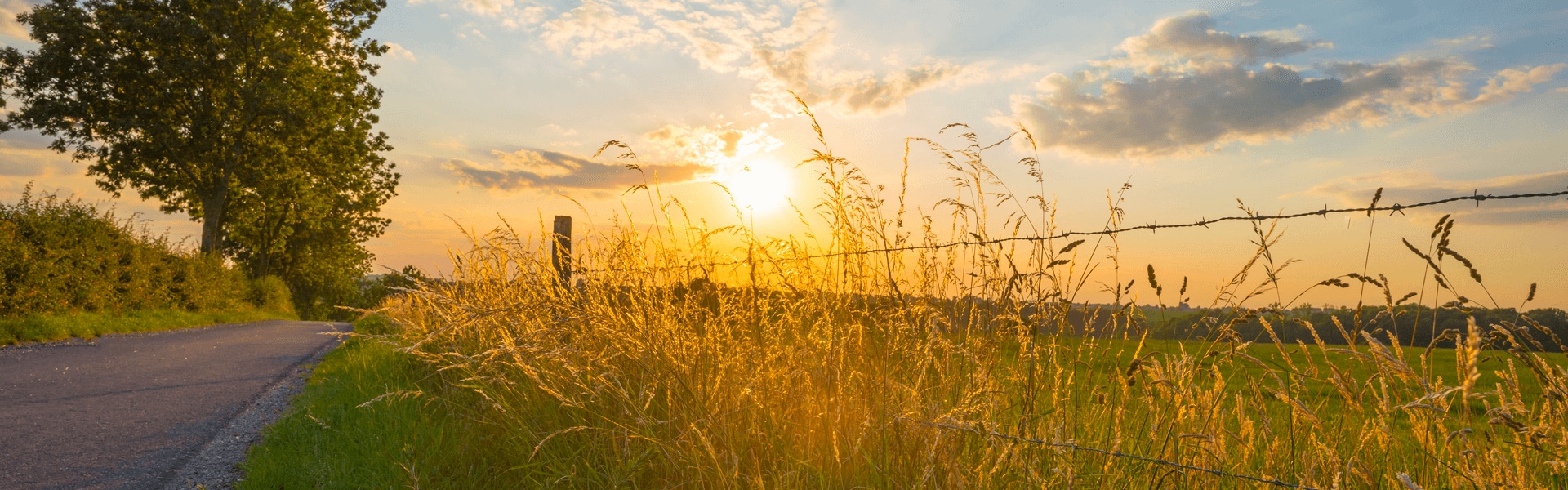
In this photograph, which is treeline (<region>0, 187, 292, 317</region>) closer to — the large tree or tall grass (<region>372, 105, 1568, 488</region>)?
the large tree

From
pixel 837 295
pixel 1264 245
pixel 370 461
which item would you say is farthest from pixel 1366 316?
pixel 370 461

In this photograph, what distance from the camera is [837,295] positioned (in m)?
3.69

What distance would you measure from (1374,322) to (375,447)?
200 inches

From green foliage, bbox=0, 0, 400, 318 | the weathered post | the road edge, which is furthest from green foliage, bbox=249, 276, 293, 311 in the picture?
the weathered post

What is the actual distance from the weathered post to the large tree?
21.5m

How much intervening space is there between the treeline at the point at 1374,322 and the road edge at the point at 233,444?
5.11 metres

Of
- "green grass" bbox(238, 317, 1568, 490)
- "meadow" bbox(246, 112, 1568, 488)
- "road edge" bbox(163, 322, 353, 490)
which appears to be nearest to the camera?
"meadow" bbox(246, 112, 1568, 488)

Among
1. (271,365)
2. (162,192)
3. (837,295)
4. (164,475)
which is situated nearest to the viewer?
(837,295)

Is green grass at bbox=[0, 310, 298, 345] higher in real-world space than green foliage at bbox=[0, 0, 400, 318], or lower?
lower

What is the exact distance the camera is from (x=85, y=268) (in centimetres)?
1370

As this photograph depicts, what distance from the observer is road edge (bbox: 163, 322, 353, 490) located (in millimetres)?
4500

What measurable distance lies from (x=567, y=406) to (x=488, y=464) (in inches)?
19.9

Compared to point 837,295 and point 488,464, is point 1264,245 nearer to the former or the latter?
point 837,295

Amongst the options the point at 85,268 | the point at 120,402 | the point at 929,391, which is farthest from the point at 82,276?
the point at 929,391
